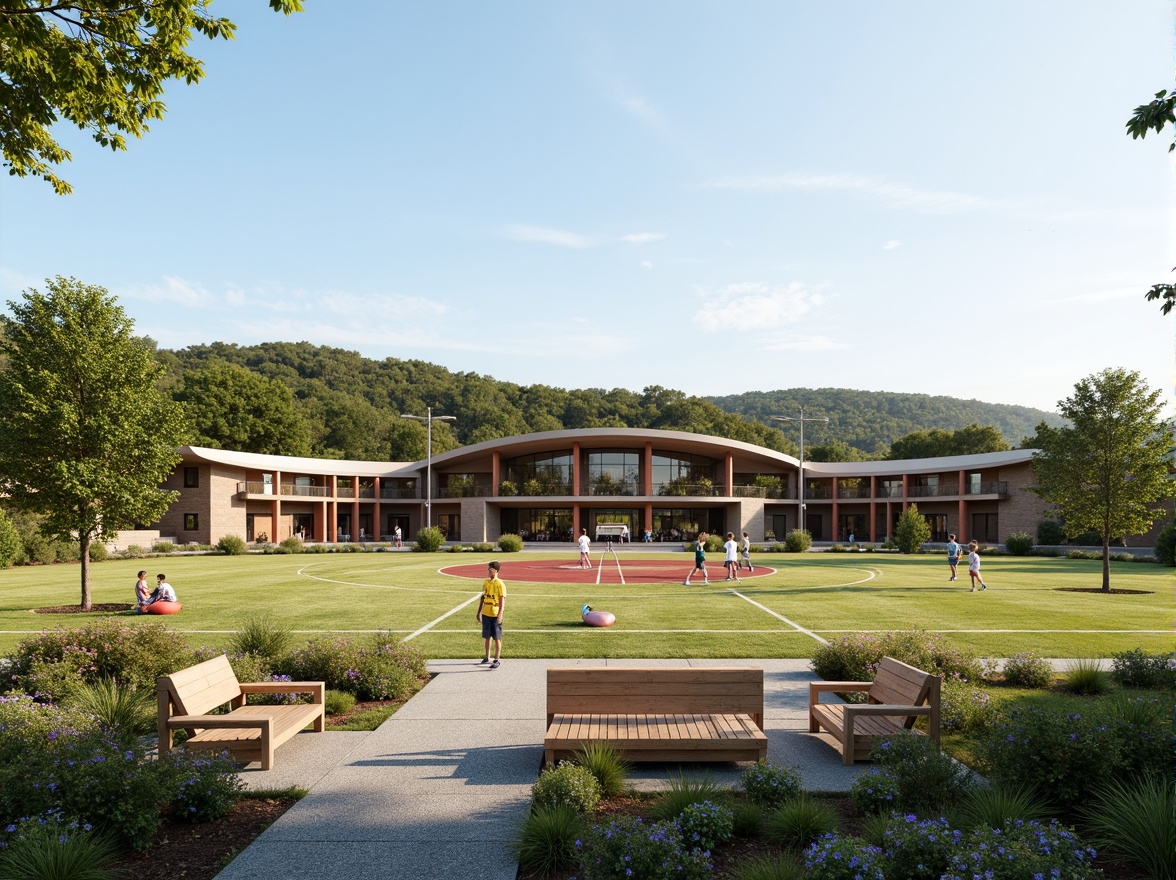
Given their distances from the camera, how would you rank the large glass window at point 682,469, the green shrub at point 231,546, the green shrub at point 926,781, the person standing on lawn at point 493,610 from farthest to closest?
1. the large glass window at point 682,469
2. the green shrub at point 231,546
3. the person standing on lawn at point 493,610
4. the green shrub at point 926,781

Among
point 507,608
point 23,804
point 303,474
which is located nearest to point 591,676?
point 23,804

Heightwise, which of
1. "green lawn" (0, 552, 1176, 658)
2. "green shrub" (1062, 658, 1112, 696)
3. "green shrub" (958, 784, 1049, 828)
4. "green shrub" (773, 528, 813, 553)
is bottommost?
"green shrub" (773, 528, 813, 553)

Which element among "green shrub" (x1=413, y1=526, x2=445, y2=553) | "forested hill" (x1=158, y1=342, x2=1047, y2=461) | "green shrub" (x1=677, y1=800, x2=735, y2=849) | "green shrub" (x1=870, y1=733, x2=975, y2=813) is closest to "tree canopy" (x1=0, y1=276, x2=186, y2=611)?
"green shrub" (x1=677, y1=800, x2=735, y2=849)

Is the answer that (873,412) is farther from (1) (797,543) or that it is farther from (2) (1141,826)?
(2) (1141,826)

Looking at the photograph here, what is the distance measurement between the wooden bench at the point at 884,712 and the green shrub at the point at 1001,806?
4.63ft

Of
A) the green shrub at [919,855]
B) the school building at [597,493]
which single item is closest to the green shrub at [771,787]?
the green shrub at [919,855]

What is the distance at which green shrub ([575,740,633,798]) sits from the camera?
20.9 ft

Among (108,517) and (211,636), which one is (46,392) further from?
(211,636)

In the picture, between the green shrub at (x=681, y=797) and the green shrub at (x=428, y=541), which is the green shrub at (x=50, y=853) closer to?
the green shrub at (x=681, y=797)

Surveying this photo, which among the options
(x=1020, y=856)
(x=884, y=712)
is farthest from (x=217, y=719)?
(x=1020, y=856)

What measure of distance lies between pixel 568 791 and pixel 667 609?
43.0 ft

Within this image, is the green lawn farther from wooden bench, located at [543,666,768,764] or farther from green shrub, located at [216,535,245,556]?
green shrub, located at [216,535,245,556]

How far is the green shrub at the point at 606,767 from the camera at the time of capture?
636cm

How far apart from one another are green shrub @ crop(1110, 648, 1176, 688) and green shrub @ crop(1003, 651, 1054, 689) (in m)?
0.91
